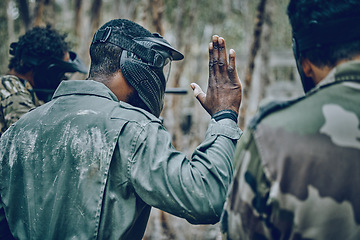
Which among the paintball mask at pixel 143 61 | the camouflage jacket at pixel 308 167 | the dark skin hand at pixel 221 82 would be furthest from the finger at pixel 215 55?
the camouflage jacket at pixel 308 167

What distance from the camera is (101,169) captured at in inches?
69.3

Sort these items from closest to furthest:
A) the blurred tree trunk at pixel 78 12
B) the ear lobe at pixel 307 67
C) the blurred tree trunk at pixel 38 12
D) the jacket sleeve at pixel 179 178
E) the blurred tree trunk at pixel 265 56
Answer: the ear lobe at pixel 307 67, the jacket sleeve at pixel 179 178, the blurred tree trunk at pixel 38 12, the blurred tree trunk at pixel 265 56, the blurred tree trunk at pixel 78 12

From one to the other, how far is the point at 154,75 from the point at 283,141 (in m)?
1.10

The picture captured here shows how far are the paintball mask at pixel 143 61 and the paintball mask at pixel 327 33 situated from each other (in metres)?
0.93

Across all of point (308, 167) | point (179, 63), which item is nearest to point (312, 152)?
point (308, 167)

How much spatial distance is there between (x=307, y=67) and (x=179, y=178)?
75 cm

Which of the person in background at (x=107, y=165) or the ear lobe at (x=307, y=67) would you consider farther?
the person in background at (x=107, y=165)

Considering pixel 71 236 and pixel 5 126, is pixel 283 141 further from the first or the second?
pixel 5 126

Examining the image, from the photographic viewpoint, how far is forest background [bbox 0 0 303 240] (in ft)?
19.3

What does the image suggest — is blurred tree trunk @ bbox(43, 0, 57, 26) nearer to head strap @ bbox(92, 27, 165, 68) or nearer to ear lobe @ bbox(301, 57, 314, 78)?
head strap @ bbox(92, 27, 165, 68)

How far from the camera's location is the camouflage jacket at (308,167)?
1.23m

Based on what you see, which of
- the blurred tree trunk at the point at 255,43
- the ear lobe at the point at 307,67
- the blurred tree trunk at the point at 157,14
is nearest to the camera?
the ear lobe at the point at 307,67

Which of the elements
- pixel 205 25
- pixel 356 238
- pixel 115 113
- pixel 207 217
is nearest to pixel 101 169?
pixel 115 113

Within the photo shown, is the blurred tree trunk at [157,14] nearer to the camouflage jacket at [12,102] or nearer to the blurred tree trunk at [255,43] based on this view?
the blurred tree trunk at [255,43]
